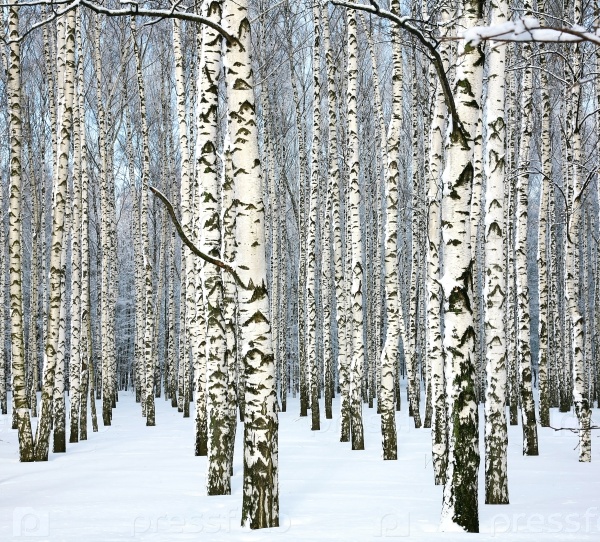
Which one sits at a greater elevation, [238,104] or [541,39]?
[238,104]

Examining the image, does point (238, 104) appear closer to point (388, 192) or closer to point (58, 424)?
point (388, 192)

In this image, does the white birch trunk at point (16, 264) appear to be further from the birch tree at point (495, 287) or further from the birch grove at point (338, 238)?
the birch tree at point (495, 287)

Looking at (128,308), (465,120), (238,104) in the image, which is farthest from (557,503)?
(128,308)

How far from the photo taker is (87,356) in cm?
1469

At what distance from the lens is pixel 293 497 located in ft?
19.9

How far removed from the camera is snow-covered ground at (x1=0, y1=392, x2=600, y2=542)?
451 centimetres

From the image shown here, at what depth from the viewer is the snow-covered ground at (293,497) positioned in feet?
14.8

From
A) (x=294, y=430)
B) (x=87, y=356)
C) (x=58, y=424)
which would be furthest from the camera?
(x=87, y=356)

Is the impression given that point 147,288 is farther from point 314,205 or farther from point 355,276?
point 355,276

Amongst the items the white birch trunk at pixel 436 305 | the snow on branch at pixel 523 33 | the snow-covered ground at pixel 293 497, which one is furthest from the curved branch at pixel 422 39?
the snow-covered ground at pixel 293 497

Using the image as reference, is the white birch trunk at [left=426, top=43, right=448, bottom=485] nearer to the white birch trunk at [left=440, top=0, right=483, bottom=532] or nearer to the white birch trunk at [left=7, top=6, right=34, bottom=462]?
the white birch trunk at [left=440, top=0, right=483, bottom=532]

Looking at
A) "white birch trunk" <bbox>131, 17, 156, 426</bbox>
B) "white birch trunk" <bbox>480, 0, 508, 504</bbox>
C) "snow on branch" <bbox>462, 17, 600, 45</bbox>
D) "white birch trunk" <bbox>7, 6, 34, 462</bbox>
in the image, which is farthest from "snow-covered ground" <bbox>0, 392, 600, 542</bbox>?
"snow on branch" <bbox>462, 17, 600, 45</bbox>

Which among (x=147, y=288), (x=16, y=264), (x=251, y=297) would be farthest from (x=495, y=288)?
(x=147, y=288)

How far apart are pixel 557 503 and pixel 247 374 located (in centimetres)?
338
